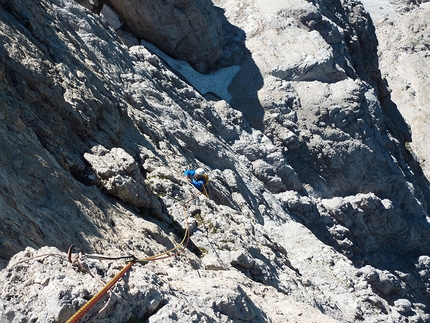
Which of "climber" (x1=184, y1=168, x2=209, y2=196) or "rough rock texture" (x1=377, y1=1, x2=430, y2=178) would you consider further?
"rough rock texture" (x1=377, y1=1, x2=430, y2=178)

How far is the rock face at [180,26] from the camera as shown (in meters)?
30.6

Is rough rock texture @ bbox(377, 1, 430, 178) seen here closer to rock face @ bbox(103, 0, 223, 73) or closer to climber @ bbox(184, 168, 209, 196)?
rock face @ bbox(103, 0, 223, 73)

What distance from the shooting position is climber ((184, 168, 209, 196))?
17.5 m

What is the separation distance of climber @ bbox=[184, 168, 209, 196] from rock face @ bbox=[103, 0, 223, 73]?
15514 mm

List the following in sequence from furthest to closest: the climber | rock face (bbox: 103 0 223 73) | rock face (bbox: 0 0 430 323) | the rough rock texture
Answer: the rough rock texture, rock face (bbox: 103 0 223 73), the climber, rock face (bbox: 0 0 430 323)

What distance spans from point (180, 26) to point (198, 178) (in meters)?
16.6

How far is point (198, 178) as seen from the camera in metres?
17.7

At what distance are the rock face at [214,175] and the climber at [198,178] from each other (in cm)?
66

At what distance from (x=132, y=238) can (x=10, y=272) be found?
512 centimetres

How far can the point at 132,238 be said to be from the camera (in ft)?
37.4

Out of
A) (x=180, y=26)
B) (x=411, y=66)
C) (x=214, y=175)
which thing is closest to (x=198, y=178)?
(x=214, y=175)

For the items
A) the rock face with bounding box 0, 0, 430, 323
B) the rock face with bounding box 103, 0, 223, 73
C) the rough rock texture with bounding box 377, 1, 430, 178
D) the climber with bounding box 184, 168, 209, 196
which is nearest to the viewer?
the rock face with bounding box 0, 0, 430, 323

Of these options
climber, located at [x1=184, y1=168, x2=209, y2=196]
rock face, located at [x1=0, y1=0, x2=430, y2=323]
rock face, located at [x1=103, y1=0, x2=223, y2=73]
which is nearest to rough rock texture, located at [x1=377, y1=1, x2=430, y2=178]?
rock face, located at [x1=0, y1=0, x2=430, y2=323]

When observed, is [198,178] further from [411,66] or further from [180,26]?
[411,66]
